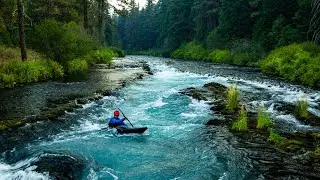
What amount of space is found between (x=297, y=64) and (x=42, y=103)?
824 inches

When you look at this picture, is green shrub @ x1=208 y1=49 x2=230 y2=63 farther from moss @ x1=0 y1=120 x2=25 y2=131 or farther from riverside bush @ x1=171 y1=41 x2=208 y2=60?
moss @ x1=0 y1=120 x2=25 y2=131

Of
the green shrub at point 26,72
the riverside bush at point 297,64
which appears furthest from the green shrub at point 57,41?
the riverside bush at point 297,64

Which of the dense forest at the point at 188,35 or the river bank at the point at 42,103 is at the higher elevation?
the dense forest at the point at 188,35

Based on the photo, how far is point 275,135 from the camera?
39.3 feet

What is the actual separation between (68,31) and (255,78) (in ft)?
52.7

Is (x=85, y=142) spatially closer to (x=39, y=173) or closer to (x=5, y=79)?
(x=39, y=173)

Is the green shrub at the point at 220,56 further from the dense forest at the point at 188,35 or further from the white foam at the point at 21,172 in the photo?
the white foam at the point at 21,172

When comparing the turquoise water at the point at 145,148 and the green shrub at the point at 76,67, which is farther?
the green shrub at the point at 76,67

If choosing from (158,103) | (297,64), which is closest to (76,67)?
(158,103)

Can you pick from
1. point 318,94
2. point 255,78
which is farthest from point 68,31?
point 318,94

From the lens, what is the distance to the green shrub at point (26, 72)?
21328mm

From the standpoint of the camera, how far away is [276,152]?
1097 cm

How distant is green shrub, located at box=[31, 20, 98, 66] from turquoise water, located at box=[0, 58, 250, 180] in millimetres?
10697

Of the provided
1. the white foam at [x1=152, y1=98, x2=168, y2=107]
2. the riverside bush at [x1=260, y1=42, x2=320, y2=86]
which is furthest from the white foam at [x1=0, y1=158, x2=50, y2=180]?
the riverside bush at [x1=260, y1=42, x2=320, y2=86]
